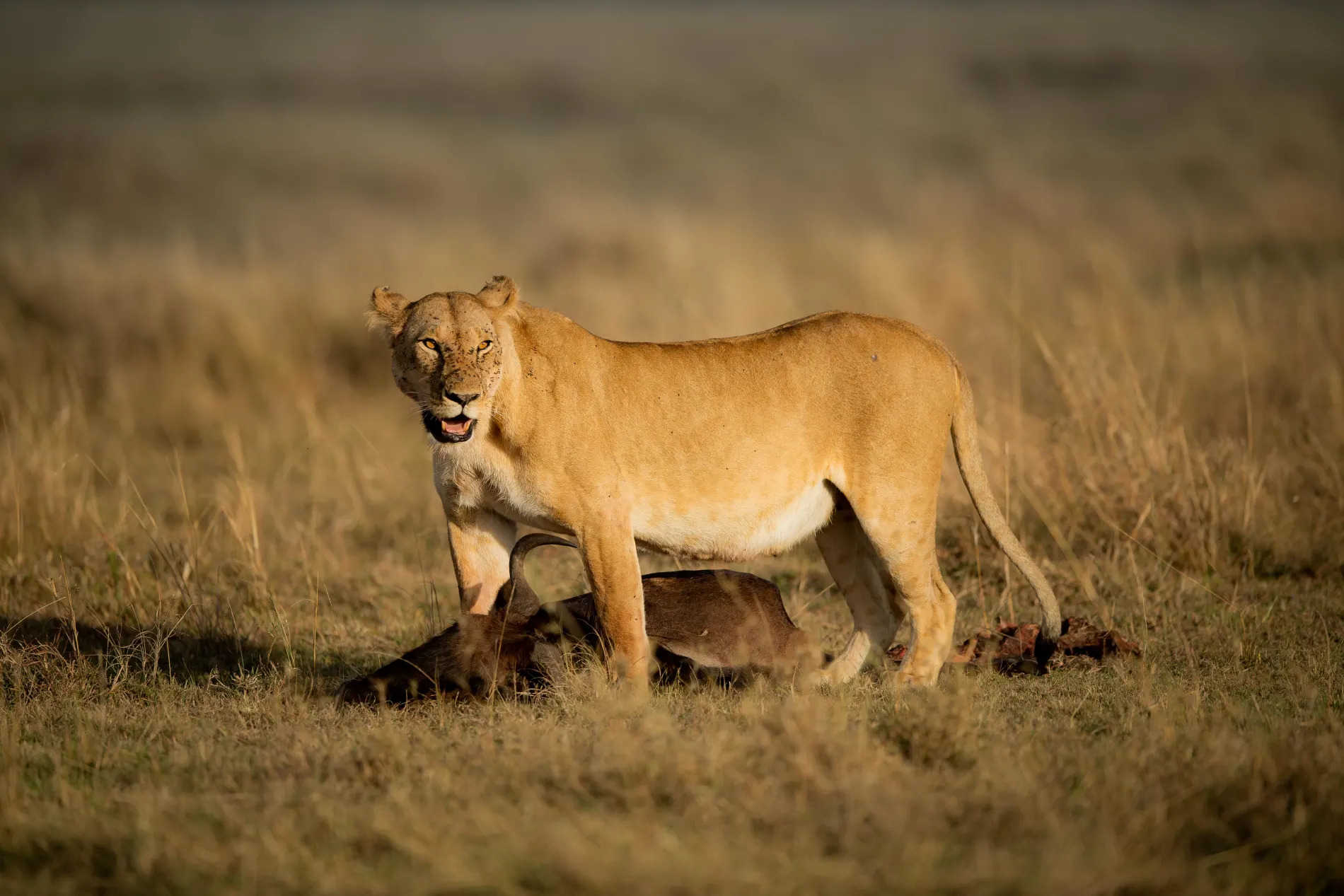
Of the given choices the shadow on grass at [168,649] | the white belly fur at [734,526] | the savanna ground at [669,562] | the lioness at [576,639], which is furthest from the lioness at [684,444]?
the shadow on grass at [168,649]

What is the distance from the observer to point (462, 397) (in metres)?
5.38

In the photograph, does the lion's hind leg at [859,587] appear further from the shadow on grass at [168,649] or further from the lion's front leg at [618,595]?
the shadow on grass at [168,649]

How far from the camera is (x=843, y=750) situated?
4.61 metres

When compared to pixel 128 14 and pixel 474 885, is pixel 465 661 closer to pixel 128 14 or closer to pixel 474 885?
pixel 474 885

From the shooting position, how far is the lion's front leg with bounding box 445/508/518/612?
5.98 m

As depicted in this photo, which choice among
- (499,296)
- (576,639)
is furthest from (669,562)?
(499,296)

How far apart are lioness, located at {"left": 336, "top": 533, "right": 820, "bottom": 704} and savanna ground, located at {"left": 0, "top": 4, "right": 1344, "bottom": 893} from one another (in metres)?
0.20

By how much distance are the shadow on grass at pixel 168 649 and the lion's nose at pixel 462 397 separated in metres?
1.65

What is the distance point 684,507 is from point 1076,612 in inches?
94.1

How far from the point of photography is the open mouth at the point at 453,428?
5.46 metres

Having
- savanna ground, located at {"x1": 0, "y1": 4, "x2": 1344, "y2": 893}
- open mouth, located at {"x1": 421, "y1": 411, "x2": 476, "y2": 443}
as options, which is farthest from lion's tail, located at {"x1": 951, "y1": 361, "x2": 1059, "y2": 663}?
open mouth, located at {"x1": 421, "y1": 411, "x2": 476, "y2": 443}

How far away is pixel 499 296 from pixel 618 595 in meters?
1.32

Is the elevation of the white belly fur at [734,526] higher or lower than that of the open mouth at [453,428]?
lower

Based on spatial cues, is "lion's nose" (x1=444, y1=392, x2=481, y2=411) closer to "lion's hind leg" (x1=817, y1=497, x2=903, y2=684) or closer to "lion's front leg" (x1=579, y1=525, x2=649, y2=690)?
"lion's front leg" (x1=579, y1=525, x2=649, y2=690)
